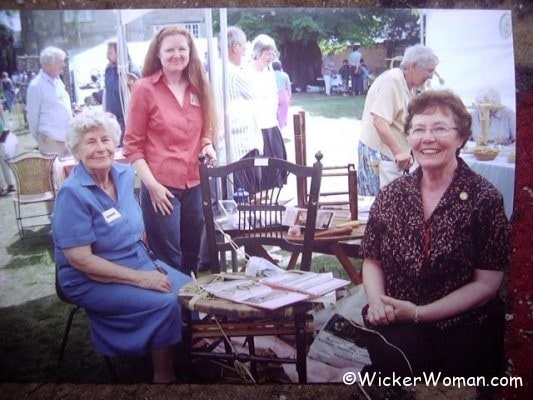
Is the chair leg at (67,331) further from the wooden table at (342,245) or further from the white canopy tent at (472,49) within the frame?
the white canopy tent at (472,49)

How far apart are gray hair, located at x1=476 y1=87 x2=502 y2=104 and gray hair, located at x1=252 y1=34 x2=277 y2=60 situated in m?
0.98

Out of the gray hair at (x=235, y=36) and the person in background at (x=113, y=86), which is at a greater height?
the gray hair at (x=235, y=36)

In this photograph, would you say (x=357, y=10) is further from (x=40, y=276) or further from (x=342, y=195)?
(x=40, y=276)

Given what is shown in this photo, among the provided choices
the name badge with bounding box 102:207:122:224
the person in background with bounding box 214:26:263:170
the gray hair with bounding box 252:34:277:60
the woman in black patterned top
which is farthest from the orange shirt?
the woman in black patterned top

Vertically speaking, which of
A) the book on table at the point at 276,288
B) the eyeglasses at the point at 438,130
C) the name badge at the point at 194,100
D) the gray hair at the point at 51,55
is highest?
the gray hair at the point at 51,55

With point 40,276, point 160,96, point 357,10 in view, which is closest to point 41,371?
point 40,276

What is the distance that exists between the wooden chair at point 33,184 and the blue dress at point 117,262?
9cm

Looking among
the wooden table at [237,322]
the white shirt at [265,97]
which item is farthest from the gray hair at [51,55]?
the wooden table at [237,322]

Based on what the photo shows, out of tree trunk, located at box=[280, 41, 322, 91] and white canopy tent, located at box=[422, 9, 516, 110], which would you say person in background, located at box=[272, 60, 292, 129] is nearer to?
tree trunk, located at box=[280, 41, 322, 91]

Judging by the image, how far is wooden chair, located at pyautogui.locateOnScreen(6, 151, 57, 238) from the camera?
7.34 ft

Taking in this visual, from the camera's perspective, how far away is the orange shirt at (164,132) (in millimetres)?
2160

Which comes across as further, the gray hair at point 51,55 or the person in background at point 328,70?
the person in background at point 328,70

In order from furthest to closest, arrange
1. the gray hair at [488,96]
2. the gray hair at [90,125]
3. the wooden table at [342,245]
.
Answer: the wooden table at [342,245] → the gray hair at [488,96] → the gray hair at [90,125]

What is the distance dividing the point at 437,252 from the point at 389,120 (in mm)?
652
